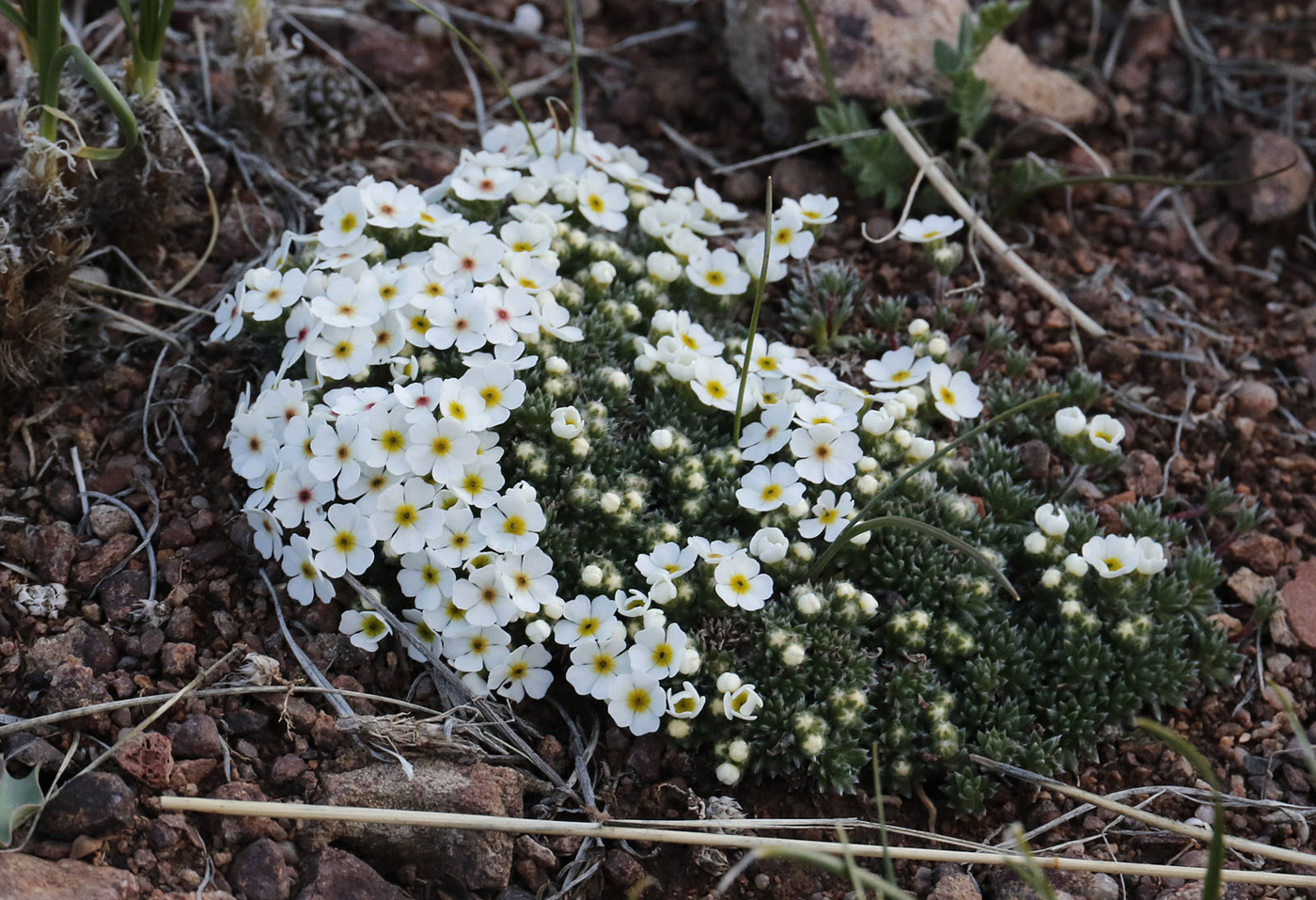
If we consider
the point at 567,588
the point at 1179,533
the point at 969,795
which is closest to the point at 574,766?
the point at 567,588

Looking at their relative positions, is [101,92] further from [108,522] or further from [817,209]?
[817,209]

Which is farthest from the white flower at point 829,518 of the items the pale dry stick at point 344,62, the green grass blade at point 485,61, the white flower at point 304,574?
the pale dry stick at point 344,62

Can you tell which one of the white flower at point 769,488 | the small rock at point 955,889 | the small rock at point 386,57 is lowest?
the small rock at point 955,889

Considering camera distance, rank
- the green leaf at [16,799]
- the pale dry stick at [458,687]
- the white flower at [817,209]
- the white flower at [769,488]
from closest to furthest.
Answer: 1. the green leaf at [16,799]
2. the pale dry stick at [458,687]
3. the white flower at [769,488]
4. the white flower at [817,209]

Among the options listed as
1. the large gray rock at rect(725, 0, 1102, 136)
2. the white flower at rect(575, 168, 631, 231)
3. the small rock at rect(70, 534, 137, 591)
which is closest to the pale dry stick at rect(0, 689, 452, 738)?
the small rock at rect(70, 534, 137, 591)

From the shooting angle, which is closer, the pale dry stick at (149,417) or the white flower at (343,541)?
the white flower at (343,541)

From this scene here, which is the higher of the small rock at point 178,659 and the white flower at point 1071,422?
the white flower at point 1071,422

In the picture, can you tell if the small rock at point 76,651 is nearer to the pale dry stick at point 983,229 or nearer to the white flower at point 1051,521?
the white flower at point 1051,521

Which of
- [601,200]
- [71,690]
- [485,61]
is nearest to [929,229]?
[601,200]
